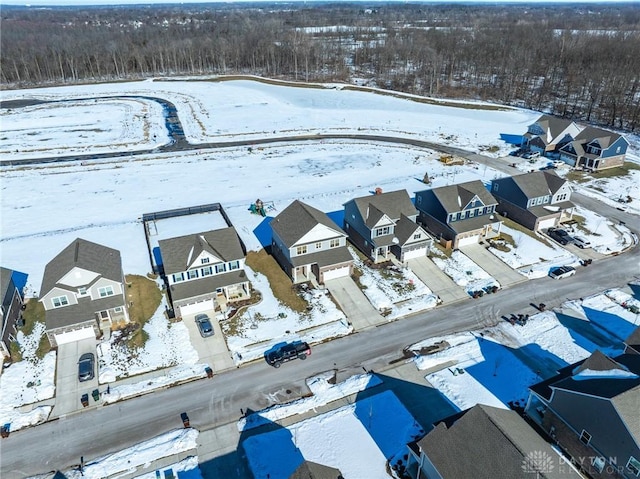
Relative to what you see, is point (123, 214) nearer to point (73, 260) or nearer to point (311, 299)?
point (73, 260)

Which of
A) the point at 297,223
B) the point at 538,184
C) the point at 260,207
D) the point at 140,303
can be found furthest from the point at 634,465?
the point at 260,207

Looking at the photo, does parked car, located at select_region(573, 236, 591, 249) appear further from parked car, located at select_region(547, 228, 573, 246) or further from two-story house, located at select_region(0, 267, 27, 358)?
two-story house, located at select_region(0, 267, 27, 358)

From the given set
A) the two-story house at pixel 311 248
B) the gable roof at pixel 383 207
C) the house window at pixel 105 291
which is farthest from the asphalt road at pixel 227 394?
the gable roof at pixel 383 207

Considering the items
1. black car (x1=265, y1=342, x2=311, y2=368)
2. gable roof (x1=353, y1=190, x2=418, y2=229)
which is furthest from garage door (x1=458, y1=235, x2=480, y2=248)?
black car (x1=265, y1=342, x2=311, y2=368)

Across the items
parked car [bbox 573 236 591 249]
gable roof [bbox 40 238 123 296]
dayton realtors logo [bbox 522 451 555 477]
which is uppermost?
gable roof [bbox 40 238 123 296]

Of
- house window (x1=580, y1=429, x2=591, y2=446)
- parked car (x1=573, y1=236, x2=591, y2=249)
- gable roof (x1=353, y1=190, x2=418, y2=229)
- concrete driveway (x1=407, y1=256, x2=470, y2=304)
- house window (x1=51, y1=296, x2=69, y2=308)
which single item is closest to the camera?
house window (x1=580, y1=429, x2=591, y2=446)

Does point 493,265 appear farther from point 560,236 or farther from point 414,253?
point 560,236
